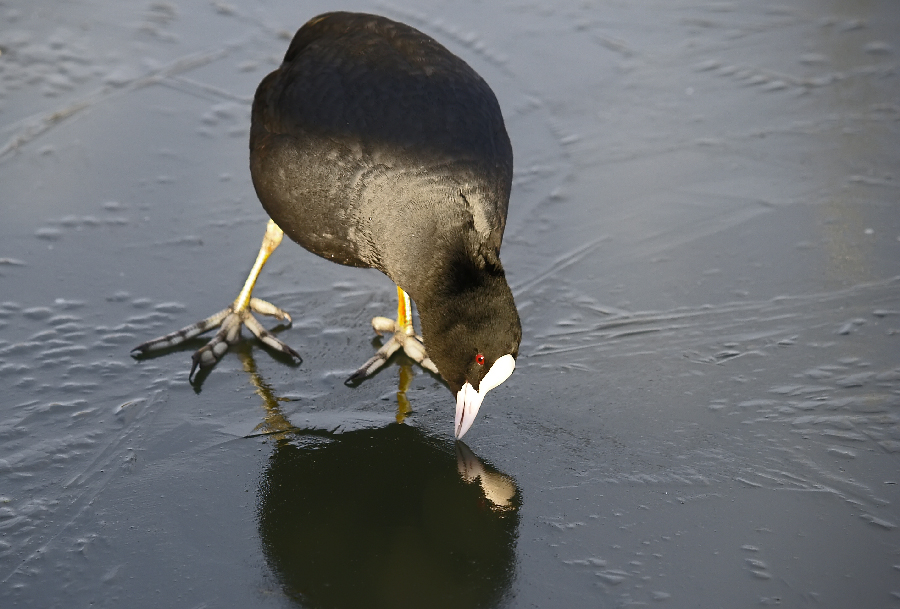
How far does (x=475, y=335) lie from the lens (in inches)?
137

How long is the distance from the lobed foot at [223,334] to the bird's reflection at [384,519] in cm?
44

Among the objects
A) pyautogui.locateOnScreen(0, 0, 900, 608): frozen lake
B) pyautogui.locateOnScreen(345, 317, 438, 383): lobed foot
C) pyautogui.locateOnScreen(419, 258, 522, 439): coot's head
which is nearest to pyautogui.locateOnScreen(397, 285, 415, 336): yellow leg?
pyautogui.locateOnScreen(345, 317, 438, 383): lobed foot

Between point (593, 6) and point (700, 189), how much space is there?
2468 millimetres

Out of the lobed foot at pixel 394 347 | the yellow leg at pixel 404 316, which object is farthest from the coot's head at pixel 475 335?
the yellow leg at pixel 404 316

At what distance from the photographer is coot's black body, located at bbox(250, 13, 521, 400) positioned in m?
3.57

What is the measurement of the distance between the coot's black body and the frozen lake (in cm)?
58

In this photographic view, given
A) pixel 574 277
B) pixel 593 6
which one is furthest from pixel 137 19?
pixel 574 277

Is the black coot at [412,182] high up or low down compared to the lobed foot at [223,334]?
up

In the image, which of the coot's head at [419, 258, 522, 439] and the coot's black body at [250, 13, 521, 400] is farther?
the coot's black body at [250, 13, 521, 400]

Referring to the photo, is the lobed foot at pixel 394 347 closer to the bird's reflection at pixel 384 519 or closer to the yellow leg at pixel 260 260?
the bird's reflection at pixel 384 519

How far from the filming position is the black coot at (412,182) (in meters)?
3.56

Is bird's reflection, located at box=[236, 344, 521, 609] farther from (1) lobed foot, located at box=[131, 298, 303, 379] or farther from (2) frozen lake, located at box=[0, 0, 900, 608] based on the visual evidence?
(1) lobed foot, located at box=[131, 298, 303, 379]

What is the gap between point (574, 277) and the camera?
4801 millimetres

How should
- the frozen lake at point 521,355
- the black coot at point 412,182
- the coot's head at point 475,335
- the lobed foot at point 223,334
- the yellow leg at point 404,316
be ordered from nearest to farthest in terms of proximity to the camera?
the frozen lake at point 521,355 < the coot's head at point 475,335 < the black coot at point 412,182 < the lobed foot at point 223,334 < the yellow leg at point 404,316
